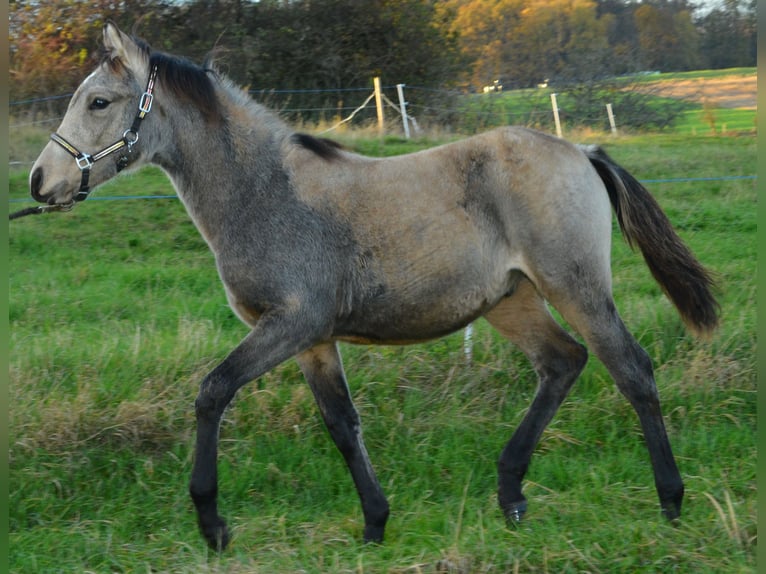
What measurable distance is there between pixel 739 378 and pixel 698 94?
15532 mm

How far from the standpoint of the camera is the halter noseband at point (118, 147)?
13.8 feet

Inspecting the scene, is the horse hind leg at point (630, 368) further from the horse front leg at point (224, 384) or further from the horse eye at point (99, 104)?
the horse eye at point (99, 104)

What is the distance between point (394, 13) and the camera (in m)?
19.2

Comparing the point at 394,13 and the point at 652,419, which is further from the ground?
the point at 394,13

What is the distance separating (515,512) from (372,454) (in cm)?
111

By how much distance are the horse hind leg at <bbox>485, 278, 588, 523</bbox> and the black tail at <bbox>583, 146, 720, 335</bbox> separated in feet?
1.96

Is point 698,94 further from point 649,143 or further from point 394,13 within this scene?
point 394,13

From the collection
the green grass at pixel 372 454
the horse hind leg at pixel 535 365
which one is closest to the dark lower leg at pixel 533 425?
the horse hind leg at pixel 535 365

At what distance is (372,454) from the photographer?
17.4 feet

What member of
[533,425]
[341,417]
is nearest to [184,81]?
[341,417]

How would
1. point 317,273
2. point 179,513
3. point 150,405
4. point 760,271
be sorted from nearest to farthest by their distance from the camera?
point 760,271 → point 317,273 → point 179,513 → point 150,405

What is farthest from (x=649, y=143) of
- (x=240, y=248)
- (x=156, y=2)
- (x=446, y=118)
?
(x=240, y=248)

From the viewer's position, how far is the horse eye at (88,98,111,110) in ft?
14.0

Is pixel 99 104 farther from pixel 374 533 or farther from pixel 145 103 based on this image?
pixel 374 533
